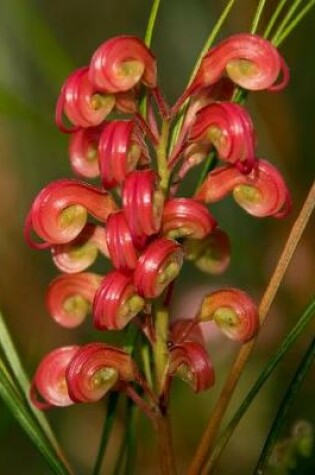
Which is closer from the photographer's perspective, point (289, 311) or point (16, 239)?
point (289, 311)

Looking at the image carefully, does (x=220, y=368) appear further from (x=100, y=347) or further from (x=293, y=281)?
(x=100, y=347)

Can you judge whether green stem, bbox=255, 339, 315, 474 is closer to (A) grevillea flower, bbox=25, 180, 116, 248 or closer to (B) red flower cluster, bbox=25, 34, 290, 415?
(B) red flower cluster, bbox=25, 34, 290, 415

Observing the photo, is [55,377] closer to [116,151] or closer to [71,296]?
[71,296]

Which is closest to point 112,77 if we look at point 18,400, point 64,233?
point 64,233

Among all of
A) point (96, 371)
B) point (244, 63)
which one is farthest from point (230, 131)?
point (96, 371)

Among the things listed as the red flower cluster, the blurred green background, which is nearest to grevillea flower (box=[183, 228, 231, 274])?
the red flower cluster

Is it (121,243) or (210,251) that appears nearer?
(121,243)

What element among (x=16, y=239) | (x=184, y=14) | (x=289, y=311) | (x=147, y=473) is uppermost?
(x=184, y=14)
